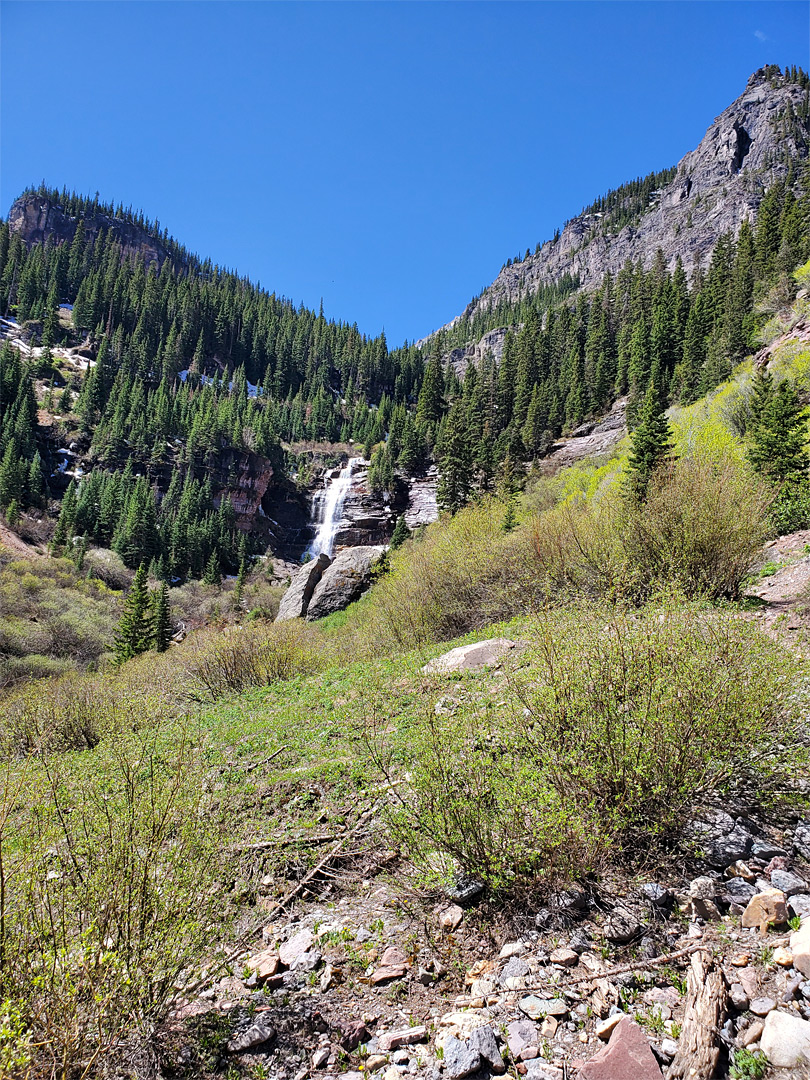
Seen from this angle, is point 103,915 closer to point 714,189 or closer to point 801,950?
point 801,950

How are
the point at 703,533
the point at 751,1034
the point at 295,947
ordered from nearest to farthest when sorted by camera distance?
1. the point at 751,1034
2. the point at 295,947
3. the point at 703,533

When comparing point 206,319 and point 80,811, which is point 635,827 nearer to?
point 80,811

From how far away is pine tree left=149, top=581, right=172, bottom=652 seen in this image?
108ft

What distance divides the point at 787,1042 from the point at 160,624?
1448 inches

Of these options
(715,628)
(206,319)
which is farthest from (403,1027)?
(206,319)

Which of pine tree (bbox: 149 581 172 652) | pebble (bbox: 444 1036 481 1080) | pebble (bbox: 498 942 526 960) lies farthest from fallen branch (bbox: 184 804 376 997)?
pine tree (bbox: 149 581 172 652)

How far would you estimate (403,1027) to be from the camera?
3898mm

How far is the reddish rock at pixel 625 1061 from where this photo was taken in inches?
118

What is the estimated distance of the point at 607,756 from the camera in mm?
5180

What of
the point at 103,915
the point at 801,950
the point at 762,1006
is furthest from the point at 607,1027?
the point at 103,915

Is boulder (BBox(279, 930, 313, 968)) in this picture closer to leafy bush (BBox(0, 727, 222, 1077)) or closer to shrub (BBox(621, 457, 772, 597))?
leafy bush (BBox(0, 727, 222, 1077))

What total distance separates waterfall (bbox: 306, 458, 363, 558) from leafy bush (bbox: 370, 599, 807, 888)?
243ft

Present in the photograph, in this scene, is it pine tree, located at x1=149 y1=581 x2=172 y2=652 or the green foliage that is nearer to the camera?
the green foliage

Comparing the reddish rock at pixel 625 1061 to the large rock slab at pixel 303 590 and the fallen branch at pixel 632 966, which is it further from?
the large rock slab at pixel 303 590
